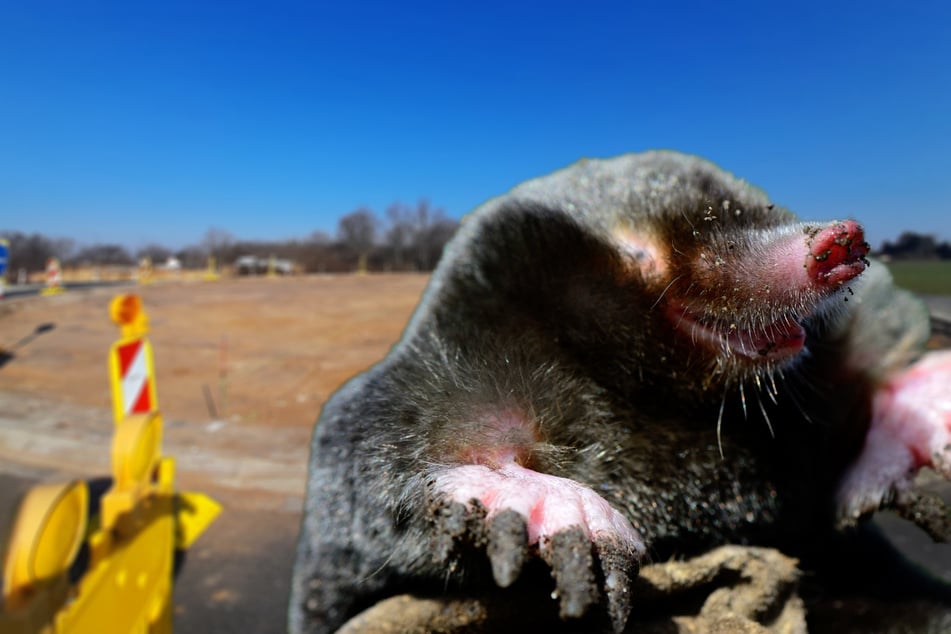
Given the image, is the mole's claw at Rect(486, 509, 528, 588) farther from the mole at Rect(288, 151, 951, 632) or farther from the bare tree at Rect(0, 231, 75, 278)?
the bare tree at Rect(0, 231, 75, 278)

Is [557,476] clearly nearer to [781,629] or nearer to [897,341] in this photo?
[781,629]

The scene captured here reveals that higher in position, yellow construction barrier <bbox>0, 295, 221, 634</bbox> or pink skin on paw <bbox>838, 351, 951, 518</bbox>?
pink skin on paw <bbox>838, 351, 951, 518</bbox>

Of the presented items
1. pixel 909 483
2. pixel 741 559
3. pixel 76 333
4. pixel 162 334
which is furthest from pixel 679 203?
pixel 76 333

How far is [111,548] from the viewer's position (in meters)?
2.33

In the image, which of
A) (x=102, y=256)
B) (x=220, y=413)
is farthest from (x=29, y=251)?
(x=220, y=413)

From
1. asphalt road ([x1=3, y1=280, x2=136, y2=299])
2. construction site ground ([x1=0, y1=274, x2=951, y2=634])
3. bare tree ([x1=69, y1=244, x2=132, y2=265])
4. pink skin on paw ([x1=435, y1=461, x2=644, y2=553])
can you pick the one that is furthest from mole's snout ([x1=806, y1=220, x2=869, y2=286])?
bare tree ([x1=69, y1=244, x2=132, y2=265])

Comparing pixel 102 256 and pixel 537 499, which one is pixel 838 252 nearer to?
pixel 537 499

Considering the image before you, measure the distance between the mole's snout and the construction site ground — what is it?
1.88 metres

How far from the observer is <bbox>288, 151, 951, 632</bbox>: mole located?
96 centimetres

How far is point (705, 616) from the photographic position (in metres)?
1.11

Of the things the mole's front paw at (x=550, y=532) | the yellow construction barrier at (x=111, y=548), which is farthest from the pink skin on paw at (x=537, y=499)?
the yellow construction barrier at (x=111, y=548)

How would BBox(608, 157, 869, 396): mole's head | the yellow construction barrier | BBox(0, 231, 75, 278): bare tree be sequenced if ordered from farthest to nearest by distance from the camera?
BBox(0, 231, 75, 278): bare tree → the yellow construction barrier → BBox(608, 157, 869, 396): mole's head

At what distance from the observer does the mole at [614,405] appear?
3.14ft

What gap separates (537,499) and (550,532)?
6cm
